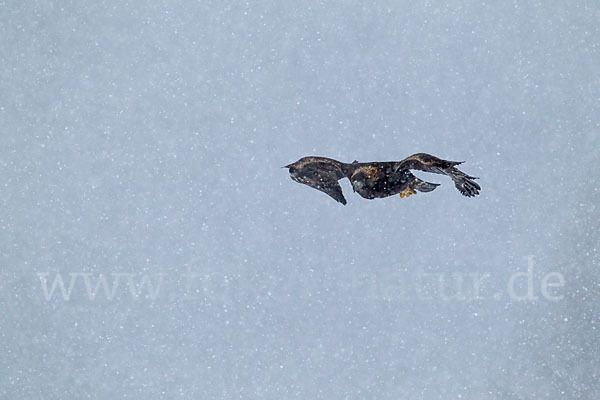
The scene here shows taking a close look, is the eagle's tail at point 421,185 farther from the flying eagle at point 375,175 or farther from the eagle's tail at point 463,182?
the eagle's tail at point 463,182

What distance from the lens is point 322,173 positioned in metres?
18.3

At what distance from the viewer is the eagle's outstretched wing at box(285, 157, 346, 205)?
18.2 meters

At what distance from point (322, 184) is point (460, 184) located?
3.24 metres

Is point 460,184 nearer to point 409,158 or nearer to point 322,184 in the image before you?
point 409,158

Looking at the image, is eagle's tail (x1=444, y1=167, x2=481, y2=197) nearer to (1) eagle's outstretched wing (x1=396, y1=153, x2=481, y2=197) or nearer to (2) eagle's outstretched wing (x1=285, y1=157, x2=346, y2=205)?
(1) eagle's outstretched wing (x1=396, y1=153, x2=481, y2=197)

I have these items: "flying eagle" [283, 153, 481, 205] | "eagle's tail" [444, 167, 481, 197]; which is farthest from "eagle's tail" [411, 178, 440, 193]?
"eagle's tail" [444, 167, 481, 197]

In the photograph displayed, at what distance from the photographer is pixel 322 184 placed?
60.1ft

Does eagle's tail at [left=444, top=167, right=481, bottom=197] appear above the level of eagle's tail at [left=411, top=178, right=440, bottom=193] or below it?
below

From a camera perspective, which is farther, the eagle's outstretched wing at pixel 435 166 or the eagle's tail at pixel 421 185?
the eagle's tail at pixel 421 185

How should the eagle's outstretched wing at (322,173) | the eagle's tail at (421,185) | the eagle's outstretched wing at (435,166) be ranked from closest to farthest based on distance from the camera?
the eagle's outstretched wing at (435,166), the eagle's outstretched wing at (322,173), the eagle's tail at (421,185)

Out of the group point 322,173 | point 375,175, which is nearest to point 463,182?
point 375,175

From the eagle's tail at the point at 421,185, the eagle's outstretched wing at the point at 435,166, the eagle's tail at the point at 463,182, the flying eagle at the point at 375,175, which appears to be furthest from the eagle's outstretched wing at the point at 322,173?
the eagle's tail at the point at 463,182

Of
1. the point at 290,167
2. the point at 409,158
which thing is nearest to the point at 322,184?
the point at 290,167

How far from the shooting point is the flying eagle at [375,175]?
1712cm
